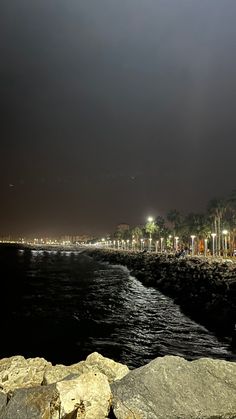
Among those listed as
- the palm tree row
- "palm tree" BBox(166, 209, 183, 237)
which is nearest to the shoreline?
the palm tree row

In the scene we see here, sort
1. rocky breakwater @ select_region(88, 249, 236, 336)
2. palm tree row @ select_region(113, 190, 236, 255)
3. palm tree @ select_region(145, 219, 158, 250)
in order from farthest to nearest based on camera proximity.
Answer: palm tree @ select_region(145, 219, 158, 250) → palm tree row @ select_region(113, 190, 236, 255) → rocky breakwater @ select_region(88, 249, 236, 336)

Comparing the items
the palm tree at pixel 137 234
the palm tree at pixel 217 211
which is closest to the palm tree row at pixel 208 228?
the palm tree at pixel 217 211

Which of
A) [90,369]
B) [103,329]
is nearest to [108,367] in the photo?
[90,369]

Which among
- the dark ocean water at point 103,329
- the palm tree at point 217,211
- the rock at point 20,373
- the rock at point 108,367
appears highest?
the palm tree at point 217,211

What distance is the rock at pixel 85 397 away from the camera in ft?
19.3

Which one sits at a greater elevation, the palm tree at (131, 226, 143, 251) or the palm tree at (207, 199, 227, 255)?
the palm tree at (207, 199, 227, 255)

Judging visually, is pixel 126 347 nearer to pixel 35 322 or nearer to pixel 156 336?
pixel 156 336

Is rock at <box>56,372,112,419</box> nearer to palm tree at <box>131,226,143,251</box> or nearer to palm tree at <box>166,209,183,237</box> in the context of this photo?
palm tree at <box>166,209,183,237</box>

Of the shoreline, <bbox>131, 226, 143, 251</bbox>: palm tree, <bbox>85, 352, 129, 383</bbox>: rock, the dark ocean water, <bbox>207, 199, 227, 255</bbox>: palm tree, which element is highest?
<bbox>207, 199, 227, 255</bbox>: palm tree

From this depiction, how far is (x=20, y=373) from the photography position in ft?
25.1

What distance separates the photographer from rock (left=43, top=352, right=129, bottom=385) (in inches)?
281

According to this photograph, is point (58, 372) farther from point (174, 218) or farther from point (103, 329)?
point (174, 218)

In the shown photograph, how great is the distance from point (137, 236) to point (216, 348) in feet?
570

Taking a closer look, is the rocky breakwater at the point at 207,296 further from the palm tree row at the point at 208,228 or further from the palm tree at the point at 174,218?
the palm tree at the point at 174,218
